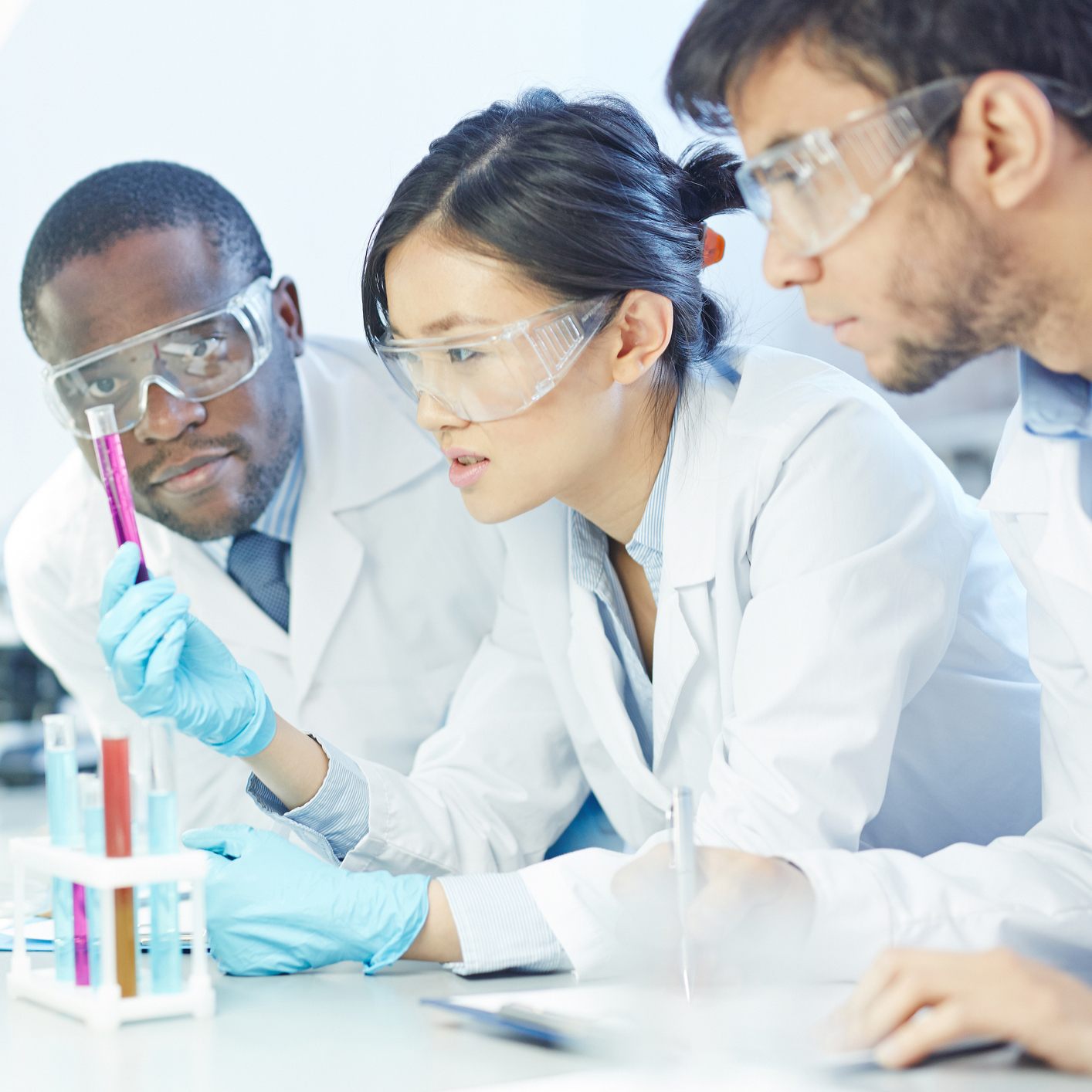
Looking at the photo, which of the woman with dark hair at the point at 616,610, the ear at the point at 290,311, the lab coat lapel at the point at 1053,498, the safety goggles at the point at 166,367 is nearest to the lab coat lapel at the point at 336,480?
the ear at the point at 290,311

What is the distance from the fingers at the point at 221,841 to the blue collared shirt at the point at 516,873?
212 millimetres

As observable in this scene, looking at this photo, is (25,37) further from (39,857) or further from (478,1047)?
(478,1047)

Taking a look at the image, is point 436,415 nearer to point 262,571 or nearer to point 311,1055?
point 262,571

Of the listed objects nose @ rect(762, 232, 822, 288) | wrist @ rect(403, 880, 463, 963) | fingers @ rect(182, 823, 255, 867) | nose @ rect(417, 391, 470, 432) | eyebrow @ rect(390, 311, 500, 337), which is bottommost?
wrist @ rect(403, 880, 463, 963)

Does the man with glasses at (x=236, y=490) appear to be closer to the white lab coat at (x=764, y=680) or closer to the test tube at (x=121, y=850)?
the white lab coat at (x=764, y=680)

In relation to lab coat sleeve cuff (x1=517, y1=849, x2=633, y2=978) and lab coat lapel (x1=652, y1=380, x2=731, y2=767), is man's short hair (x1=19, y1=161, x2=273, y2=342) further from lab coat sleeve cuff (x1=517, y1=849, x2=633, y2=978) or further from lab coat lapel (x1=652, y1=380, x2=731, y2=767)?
lab coat sleeve cuff (x1=517, y1=849, x2=633, y2=978)

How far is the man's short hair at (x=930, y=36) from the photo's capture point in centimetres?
107

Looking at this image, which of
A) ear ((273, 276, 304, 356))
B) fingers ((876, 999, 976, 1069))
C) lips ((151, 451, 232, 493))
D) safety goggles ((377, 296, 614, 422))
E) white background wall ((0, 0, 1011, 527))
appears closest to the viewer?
fingers ((876, 999, 976, 1069))

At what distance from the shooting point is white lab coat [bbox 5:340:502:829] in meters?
2.09

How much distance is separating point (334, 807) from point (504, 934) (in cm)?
41

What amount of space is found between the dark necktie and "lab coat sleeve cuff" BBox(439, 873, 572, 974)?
37.1 inches

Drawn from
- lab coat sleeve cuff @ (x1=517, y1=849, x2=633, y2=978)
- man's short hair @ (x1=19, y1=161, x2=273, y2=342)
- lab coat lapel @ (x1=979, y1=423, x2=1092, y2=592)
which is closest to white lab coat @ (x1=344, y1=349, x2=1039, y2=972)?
lab coat sleeve cuff @ (x1=517, y1=849, x2=633, y2=978)

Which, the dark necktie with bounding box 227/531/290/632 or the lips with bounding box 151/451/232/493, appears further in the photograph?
the dark necktie with bounding box 227/531/290/632

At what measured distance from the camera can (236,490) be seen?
1984 millimetres
